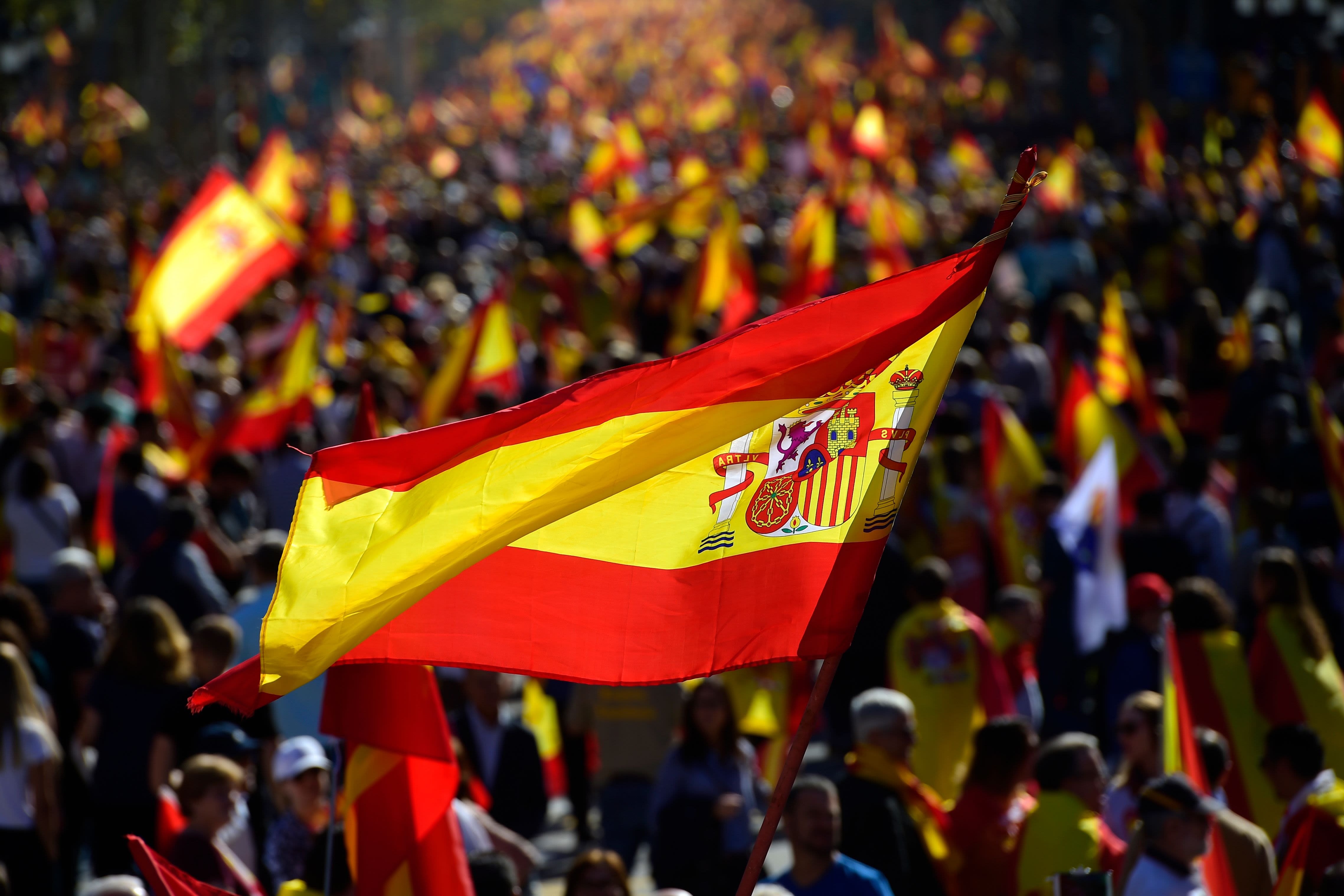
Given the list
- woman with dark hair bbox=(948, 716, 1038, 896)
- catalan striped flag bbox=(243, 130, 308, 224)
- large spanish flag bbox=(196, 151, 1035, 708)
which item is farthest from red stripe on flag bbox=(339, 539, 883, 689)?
catalan striped flag bbox=(243, 130, 308, 224)

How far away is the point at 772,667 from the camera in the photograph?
8305 mm

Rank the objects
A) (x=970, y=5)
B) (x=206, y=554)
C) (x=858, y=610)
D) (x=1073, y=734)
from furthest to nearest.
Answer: (x=970, y=5) < (x=206, y=554) < (x=1073, y=734) < (x=858, y=610)

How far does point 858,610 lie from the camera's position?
418 cm

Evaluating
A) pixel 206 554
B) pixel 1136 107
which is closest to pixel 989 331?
pixel 206 554

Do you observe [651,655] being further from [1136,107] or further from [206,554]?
[1136,107]

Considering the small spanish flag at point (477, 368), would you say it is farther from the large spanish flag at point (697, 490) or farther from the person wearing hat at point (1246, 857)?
the large spanish flag at point (697, 490)

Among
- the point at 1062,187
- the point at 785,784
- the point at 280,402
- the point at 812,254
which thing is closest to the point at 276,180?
the point at 812,254

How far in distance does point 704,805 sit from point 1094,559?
2263 millimetres

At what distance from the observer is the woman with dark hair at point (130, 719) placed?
6699mm

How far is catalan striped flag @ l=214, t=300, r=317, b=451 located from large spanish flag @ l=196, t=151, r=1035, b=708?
285 inches

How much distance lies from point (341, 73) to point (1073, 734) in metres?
80.0

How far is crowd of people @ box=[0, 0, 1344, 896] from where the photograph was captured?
18.8 ft

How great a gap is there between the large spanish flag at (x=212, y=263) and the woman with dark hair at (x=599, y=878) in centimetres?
762

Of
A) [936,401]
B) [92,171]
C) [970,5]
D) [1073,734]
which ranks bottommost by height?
[1073,734]
